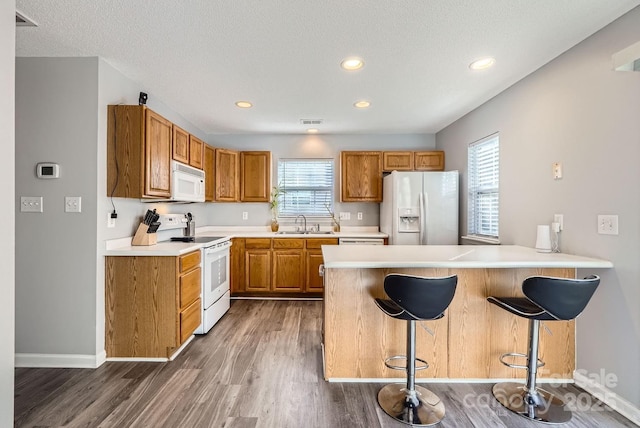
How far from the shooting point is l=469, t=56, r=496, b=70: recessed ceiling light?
91.7 inches

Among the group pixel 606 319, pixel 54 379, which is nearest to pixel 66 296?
pixel 54 379

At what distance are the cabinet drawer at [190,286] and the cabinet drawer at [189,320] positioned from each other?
0.06 metres

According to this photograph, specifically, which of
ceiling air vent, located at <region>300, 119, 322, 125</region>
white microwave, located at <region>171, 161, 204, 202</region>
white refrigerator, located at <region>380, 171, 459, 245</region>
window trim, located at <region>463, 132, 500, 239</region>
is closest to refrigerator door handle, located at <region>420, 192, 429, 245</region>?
white refrigerator, located at <region>380, 171, 459, 245</region>

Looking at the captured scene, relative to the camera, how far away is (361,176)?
441 centimetres

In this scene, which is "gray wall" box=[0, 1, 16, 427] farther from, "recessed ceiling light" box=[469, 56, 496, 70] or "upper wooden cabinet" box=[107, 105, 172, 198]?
"recessed ceiling light" box=[469, 56, 496, 70]

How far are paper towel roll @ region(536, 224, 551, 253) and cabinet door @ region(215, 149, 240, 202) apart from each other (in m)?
3.65

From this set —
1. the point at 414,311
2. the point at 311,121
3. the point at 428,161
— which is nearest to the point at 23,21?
the point at 311,121

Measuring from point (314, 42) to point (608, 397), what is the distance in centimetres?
303

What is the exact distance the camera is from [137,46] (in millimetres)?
2172

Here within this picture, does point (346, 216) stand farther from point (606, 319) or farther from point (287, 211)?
point (606, 319)

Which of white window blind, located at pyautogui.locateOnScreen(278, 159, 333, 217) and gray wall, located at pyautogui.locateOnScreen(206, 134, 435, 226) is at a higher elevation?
gray wall, located at pyautogui.locateOnScreen(206, 134, 435, 226)

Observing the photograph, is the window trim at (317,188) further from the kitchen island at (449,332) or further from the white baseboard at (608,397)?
the white baseboard at (608,397)

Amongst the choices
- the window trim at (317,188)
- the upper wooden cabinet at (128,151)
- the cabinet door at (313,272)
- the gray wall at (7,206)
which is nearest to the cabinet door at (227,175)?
the window trim at (317,188)

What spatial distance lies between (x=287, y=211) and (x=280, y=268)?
39.9 inches
